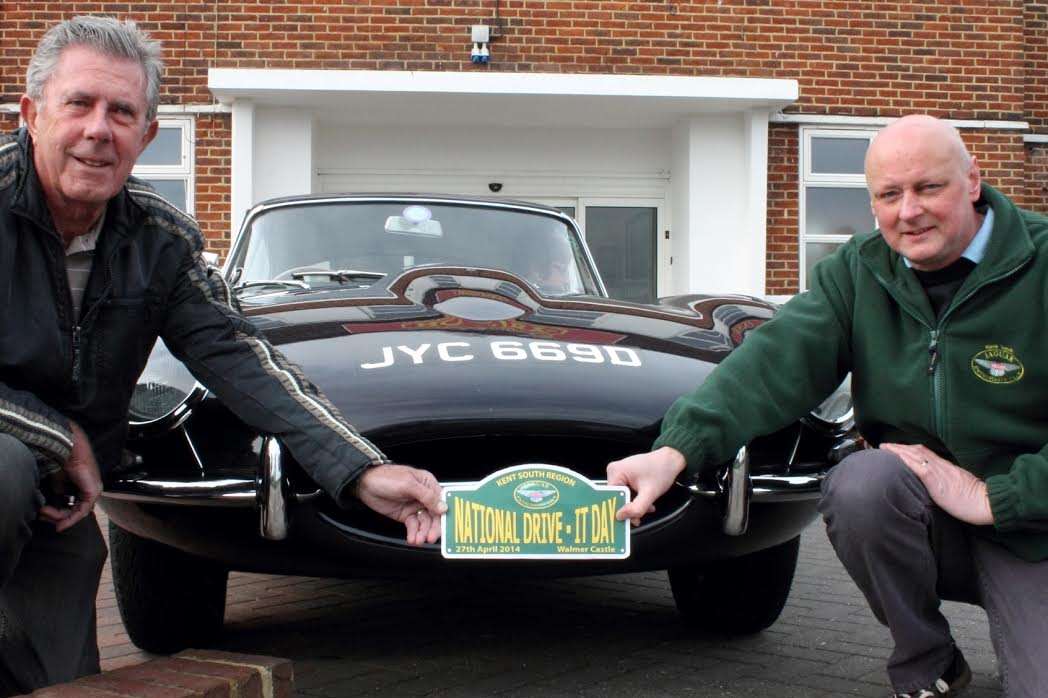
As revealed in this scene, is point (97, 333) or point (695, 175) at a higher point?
point (695, 175)

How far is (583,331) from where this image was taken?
3.01 m

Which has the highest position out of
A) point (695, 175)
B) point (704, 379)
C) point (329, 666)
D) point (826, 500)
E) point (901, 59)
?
point (901, 59)

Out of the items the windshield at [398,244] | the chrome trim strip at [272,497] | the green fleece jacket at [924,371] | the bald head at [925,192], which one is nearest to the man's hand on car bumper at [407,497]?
the chrome trim strip at [272,497]

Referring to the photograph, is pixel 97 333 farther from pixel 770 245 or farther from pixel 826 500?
pixel 770 245

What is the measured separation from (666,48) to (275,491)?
8.71m

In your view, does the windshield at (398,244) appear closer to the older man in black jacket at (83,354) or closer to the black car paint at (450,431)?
the black car paint at (450,431)

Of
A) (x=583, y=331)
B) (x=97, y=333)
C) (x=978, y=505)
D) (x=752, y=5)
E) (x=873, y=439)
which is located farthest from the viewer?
(x=752, y=5)

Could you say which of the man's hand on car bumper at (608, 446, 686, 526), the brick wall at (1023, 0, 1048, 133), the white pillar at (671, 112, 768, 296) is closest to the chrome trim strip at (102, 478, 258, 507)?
the man's hand on car bumper at (608, 446, 686, 526)

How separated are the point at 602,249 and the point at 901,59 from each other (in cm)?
329

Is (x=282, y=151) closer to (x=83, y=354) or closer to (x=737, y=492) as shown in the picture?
(x=83, y=354)

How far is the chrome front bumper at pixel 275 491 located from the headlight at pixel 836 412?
162 millimetres

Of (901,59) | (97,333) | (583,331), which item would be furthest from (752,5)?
(97,333)

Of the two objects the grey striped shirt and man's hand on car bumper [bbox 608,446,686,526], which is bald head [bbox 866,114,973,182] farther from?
the grey striped shirt

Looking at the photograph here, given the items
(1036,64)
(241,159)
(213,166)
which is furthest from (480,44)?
(1036,64)
